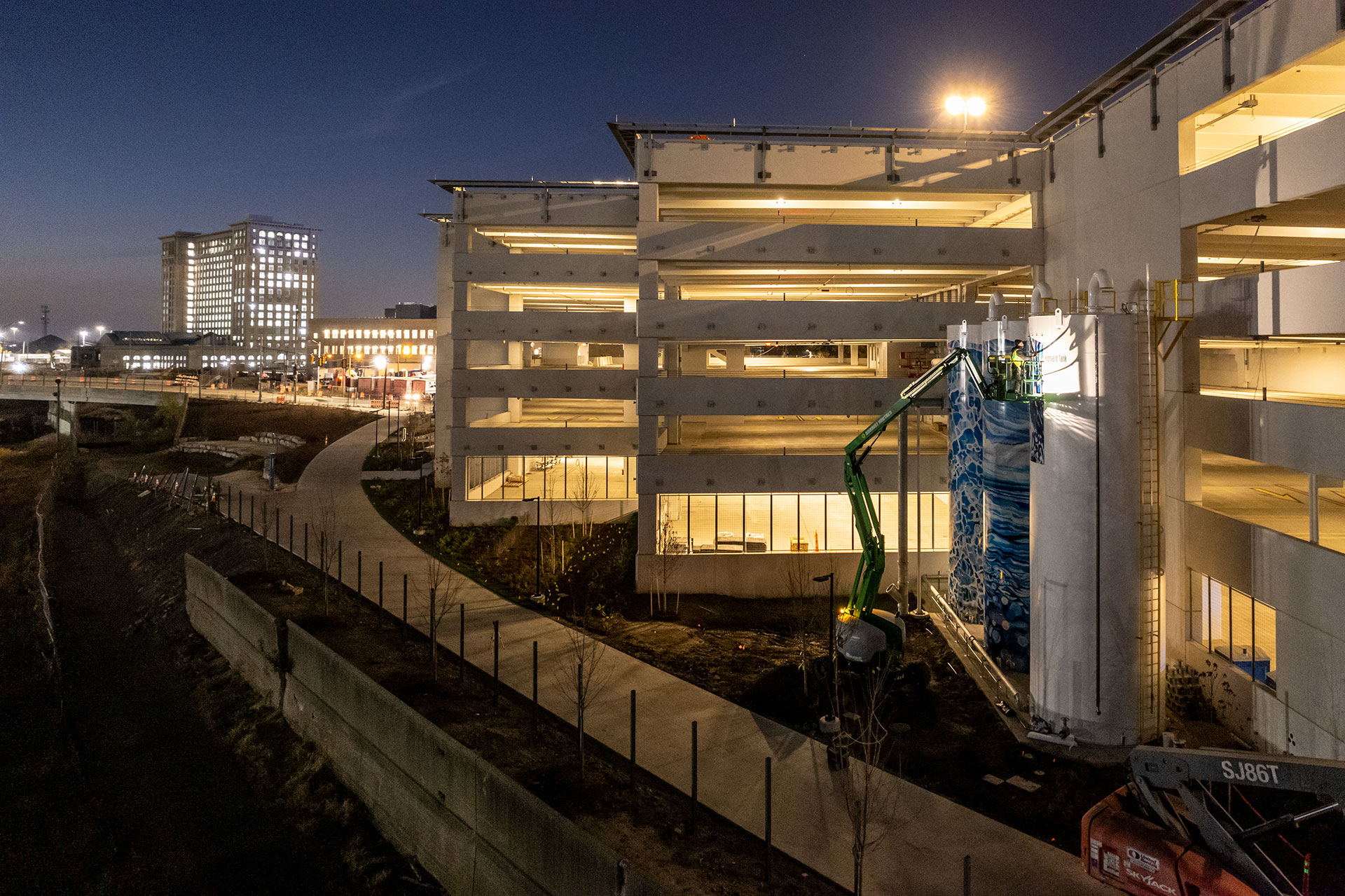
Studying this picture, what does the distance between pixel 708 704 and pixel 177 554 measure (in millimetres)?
28221

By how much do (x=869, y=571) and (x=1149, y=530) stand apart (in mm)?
6169

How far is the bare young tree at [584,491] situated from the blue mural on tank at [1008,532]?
1790cm

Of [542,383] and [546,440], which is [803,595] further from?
[542,383]

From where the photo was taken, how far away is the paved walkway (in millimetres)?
11875

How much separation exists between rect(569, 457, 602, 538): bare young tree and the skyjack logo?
25.7 meters

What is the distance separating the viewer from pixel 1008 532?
70.3ft

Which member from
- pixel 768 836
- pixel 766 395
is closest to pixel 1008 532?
pixel 766 395

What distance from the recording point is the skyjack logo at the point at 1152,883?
35.4 ft

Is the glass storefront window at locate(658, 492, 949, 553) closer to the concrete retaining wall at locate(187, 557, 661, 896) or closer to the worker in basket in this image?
the worker in basket

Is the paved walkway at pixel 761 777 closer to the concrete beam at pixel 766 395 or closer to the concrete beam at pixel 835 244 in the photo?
the concrete beam at pixel 766 395

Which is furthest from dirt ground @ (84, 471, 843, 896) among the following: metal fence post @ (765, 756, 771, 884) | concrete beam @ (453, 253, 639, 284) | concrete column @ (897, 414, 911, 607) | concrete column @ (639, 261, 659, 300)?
concrete beam @ (453, 253, 639, 284)

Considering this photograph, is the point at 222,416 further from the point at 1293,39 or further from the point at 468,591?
the point at 1293,39

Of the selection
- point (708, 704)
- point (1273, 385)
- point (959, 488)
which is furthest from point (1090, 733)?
point (1273, 385)

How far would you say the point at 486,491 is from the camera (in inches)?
1556
